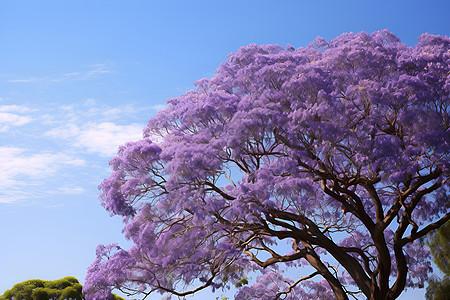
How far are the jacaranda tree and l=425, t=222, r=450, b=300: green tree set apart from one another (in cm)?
208

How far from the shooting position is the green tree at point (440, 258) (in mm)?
12852

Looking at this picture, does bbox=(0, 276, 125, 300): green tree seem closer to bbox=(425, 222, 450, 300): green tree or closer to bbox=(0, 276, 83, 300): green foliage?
bbox=(0, 276, 83, 300): green foliage

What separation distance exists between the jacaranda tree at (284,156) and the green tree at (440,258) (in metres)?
2.08

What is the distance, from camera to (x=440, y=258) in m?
13.4

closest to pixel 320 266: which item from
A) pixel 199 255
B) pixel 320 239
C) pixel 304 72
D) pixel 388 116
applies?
pixel 320 239

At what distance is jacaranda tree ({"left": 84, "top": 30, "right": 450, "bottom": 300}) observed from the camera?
30.4 feet

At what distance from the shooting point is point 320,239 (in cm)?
1082

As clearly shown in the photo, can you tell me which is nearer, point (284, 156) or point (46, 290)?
point (284, 156)

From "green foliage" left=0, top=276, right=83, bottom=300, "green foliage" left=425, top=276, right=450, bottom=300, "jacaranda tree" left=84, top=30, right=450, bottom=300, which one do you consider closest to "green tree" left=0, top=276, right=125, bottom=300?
"green foliage" left=0, top=276, right=83, bottom=300

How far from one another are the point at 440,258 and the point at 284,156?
6.38 metres

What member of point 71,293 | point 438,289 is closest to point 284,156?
point 438,289

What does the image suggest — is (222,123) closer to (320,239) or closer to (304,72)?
(304,72)

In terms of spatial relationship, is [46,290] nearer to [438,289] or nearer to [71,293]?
[71,293]

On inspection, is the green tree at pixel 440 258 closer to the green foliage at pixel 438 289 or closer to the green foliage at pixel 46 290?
the green foliage at pixel 438 289
